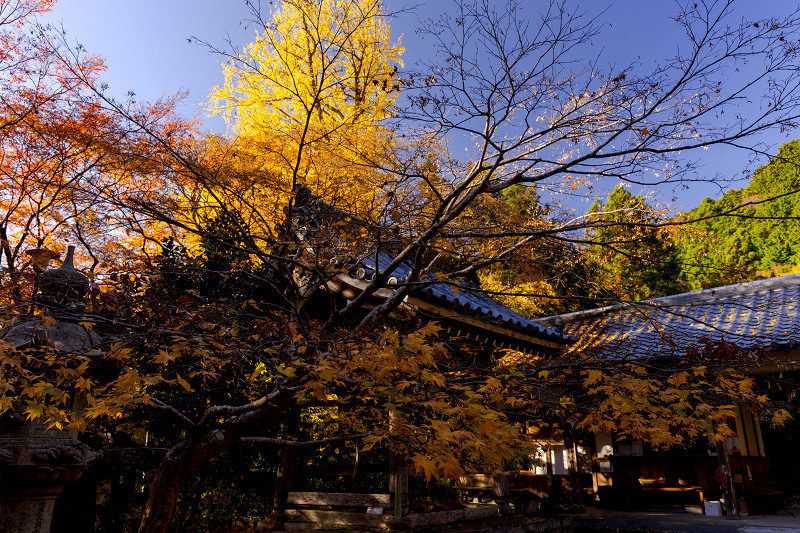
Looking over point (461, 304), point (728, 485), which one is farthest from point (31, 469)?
point (728, 485)

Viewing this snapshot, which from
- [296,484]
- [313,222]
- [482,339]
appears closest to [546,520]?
[482,339]

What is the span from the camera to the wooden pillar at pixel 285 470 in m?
7.01

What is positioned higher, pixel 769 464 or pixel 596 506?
pixel 769 464

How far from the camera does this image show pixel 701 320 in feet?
37.2

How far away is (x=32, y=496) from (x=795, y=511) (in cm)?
1501

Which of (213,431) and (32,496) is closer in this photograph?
A: (32,496)

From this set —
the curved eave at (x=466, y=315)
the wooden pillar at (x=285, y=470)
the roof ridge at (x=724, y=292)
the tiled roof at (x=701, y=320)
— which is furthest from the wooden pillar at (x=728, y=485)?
the wooden pillar at (x=285, y=470)

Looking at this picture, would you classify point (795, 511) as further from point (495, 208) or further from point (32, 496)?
point (32, 496)

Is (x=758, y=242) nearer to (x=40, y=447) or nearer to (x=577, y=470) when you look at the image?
(x=577, y=470)

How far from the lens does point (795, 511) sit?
11.9m

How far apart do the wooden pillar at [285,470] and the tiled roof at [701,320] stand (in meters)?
6.29

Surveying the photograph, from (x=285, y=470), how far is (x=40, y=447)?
149 inches

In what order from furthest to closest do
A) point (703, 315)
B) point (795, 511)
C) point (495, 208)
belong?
point (703, 315) < point (795, 511) < point (495, 208)

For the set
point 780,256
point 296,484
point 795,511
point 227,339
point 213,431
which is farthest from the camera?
point 780,256
